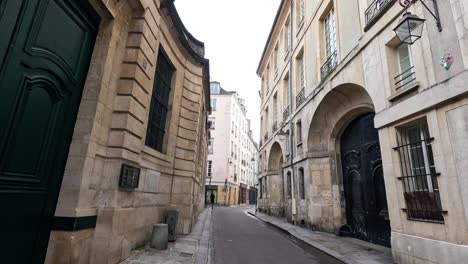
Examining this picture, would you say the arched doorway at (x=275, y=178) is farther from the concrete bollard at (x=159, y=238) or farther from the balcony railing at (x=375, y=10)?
the concrete bollard at (x=159, y=238)

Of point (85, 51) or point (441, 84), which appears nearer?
point (85, 51)

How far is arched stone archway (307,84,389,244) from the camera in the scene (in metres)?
9.31

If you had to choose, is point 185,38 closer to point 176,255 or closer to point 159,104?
point 159,104

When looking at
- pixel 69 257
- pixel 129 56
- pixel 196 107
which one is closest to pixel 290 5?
pixel 196 107

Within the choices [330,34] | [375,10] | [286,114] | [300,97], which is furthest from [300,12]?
[375,10]

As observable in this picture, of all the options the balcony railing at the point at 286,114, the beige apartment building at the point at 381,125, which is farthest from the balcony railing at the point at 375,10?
the balcony railing at the point at 286,114

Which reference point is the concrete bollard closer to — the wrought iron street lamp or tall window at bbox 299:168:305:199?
the wrought iron street lamp

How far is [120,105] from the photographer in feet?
15.8

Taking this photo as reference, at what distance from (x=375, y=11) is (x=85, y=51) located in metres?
7.43

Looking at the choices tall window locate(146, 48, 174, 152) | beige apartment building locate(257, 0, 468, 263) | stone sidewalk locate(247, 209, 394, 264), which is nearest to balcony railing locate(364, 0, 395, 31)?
beige apartment building locate(257, 0, 468, 263)

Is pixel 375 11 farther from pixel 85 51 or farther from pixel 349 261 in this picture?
pixel 85 51

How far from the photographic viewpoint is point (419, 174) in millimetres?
5453

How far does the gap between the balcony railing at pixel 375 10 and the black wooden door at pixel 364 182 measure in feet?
10.4

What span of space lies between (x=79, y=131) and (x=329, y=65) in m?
9.33
